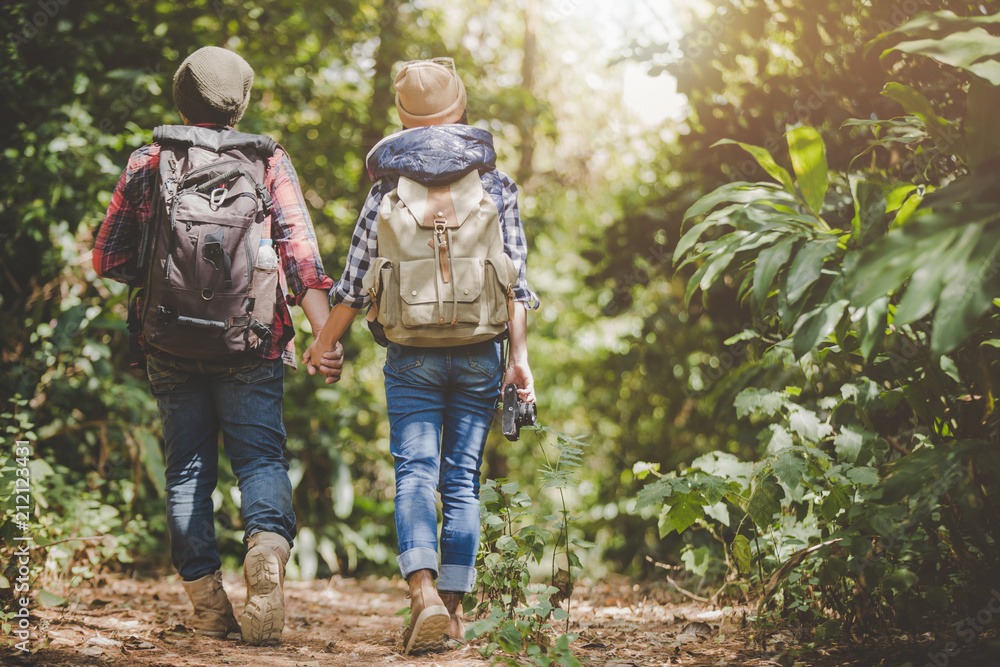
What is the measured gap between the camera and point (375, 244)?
233cm

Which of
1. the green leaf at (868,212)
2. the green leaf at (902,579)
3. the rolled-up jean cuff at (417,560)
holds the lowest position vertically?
the rolled-up jean cuff at (417,560)

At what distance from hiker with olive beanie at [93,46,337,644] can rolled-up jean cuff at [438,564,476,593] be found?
502 mm

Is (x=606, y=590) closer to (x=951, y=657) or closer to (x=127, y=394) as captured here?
(x=951, y=657)

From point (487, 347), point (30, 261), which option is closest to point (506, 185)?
point (487, 347)

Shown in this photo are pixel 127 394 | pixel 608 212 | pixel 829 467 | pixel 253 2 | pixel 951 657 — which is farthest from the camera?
pixel 608 212

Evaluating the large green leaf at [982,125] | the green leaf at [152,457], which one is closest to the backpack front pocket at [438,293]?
the large green leaf at [982,125]

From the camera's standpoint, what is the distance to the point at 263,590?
2221mm

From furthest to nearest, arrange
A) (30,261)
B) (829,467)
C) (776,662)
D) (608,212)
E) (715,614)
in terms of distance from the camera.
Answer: (608,212) → (30,261) → (715,614) → (829,467) → (776,662)

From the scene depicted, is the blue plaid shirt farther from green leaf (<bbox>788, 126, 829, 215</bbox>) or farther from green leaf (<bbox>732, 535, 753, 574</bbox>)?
green leaf (<bbox>732, 535, 753, 574</bbox>)

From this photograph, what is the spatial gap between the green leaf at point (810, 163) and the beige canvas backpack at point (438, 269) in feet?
2.90

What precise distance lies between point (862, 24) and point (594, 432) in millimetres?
5182
